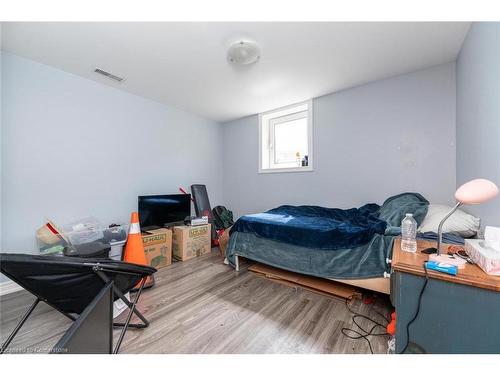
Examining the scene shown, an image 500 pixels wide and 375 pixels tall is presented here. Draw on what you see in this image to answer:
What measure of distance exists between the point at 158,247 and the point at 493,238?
9.34 ft

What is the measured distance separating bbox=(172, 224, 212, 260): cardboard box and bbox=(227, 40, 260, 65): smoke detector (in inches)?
86.2

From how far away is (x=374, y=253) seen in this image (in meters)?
1.65

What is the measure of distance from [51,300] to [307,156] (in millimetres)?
3094

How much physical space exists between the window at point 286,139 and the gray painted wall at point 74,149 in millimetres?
1490

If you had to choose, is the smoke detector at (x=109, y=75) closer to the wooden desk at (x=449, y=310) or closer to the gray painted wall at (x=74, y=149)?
the gray painted wall at (x=74, y=149)

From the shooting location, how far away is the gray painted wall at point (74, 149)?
Answer: 6.41 feet

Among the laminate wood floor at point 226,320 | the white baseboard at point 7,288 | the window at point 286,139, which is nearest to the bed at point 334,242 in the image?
the laminate wood floor at point 226,320

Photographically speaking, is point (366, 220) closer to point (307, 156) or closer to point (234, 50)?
point (307, 156)

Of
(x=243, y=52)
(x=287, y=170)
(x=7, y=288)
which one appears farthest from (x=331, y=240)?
(x=7, y=288)

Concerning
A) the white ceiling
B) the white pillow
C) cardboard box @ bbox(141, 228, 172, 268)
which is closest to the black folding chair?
cardboard box @ bbox(141, 228, 172, 268)

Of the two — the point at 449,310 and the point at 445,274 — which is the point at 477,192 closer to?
the point at 445,274

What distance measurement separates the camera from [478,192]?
0.86 metres

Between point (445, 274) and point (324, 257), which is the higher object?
point (445, 274)

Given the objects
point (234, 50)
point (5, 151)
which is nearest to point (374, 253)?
point (234, 50)
